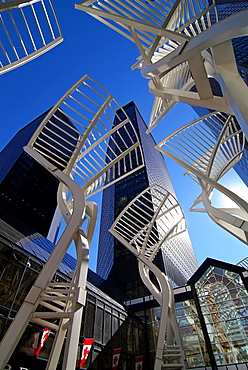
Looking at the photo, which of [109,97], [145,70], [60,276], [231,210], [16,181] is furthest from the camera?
[16,181]

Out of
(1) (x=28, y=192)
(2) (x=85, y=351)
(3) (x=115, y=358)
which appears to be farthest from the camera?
(1) (x=28, y=192)

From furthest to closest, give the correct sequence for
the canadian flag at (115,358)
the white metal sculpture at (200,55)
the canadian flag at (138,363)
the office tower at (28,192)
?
the office tower at (28,192)
the canadian flag at (138,363)
the canadian flag at (115,358)
the white metal sculpture at (200,55)

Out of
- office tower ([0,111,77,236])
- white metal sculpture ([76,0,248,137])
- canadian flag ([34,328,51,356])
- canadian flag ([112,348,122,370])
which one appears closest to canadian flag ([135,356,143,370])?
canadian flag ([112,348,122,370])

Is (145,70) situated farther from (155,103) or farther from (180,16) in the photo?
(155,103)

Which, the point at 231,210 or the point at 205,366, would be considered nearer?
the point at 231,210

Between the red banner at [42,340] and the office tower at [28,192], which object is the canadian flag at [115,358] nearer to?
the red banner at [42,340]

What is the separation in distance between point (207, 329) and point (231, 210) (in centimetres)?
1295

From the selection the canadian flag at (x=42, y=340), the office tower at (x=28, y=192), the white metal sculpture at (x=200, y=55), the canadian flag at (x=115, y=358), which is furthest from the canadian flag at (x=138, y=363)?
the office tower at (x=28, y=192)

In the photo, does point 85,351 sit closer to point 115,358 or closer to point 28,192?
point 115,358

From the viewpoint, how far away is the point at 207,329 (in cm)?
2112

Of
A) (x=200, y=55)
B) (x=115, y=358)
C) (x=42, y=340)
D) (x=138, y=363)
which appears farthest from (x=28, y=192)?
(x=200, y=55)

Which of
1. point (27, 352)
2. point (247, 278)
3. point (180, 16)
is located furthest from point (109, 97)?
point (247, 278)

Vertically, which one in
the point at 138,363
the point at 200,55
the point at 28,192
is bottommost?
the point at 138,363

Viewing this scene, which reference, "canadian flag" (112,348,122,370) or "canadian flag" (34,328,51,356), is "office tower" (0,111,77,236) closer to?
"canadian flag" (112,348,122,370)
